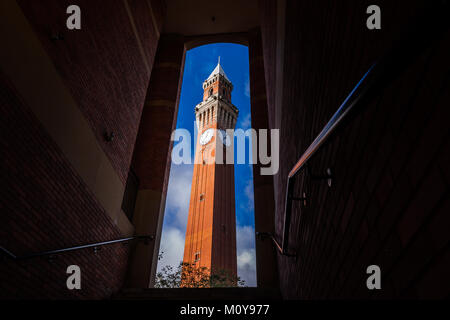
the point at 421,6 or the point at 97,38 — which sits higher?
the point at 97,38

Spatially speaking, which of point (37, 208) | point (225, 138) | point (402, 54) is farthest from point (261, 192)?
point (225, 138)

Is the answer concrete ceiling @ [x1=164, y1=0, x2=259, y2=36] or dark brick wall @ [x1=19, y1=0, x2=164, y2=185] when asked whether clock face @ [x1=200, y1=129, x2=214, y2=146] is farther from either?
dark brick wall @ [x1=19, y1=0, x2=164, y2=185]

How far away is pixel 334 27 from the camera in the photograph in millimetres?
1789

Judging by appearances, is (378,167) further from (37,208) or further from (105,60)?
(105,60)

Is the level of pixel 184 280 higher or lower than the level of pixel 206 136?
lower

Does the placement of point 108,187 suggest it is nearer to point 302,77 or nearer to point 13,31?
point 13,31

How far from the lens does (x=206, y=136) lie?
2758 cm

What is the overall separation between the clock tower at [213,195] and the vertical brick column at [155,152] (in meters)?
11.9

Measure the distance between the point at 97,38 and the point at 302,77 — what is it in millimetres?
3900

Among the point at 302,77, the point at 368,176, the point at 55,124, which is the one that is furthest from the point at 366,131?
the point at 55,124

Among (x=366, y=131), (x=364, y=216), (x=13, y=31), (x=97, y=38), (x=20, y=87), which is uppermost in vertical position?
(x=97, y=38)

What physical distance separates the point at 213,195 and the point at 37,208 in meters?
20.2
